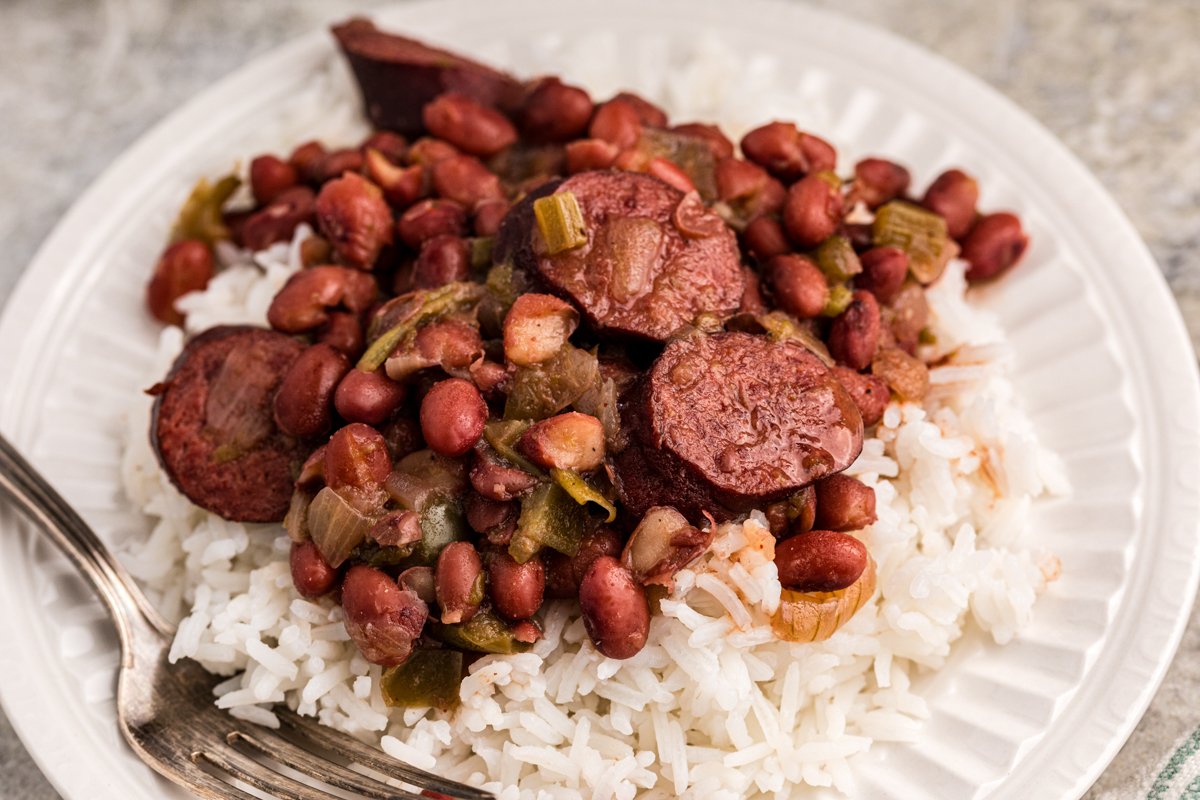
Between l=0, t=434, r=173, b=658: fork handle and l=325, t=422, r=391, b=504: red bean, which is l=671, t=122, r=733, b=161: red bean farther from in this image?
l=0, t=434, r=173, b=658: fork handle

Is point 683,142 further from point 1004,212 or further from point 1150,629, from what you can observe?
point 1150,629

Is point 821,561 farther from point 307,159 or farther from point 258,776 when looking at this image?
point 307,159

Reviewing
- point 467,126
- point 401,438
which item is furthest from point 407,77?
point 401,438

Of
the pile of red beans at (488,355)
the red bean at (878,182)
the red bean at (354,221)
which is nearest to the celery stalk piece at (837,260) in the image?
the pile of red beans at (488,355)

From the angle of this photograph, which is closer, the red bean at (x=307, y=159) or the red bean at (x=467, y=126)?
the red bean at (x=467, y=126)

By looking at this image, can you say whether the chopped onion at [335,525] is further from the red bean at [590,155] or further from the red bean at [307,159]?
the red bean at [307,159]
